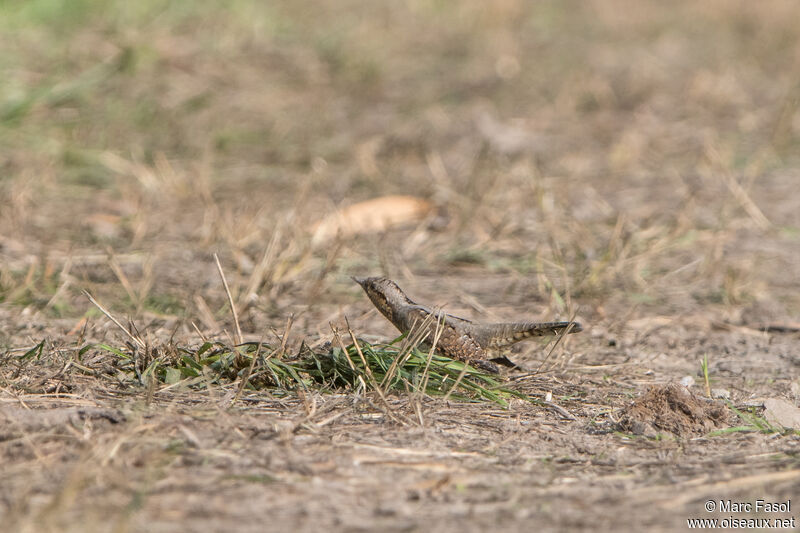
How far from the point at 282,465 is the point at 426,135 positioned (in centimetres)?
455

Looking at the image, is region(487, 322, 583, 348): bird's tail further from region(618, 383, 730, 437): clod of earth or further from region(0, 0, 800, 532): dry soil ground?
region(618, 383, 730, 437): clod of earth

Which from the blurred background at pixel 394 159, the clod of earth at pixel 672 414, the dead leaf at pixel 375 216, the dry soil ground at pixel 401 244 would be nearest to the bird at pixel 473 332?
the dry soil ground at pixel 401 244

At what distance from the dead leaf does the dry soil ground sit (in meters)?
0.03

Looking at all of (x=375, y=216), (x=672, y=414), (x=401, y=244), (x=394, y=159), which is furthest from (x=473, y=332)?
(x=394, y=159)

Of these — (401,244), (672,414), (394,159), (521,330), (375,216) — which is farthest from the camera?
(394,159)

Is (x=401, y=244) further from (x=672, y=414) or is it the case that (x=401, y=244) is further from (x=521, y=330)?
(x=672, y=414)

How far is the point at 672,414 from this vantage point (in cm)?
265

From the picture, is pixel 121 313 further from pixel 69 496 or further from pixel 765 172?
pixel 765 172

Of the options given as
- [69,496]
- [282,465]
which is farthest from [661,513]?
[69,496]

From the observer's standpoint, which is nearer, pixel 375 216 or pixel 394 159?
pixel 375 216

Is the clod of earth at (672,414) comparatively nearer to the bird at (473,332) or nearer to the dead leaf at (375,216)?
the bird at (473,332)

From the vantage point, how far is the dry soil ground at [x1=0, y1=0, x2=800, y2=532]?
7.21 ft

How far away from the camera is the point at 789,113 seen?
6.47 metres

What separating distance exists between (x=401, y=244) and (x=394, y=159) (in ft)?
4.76
